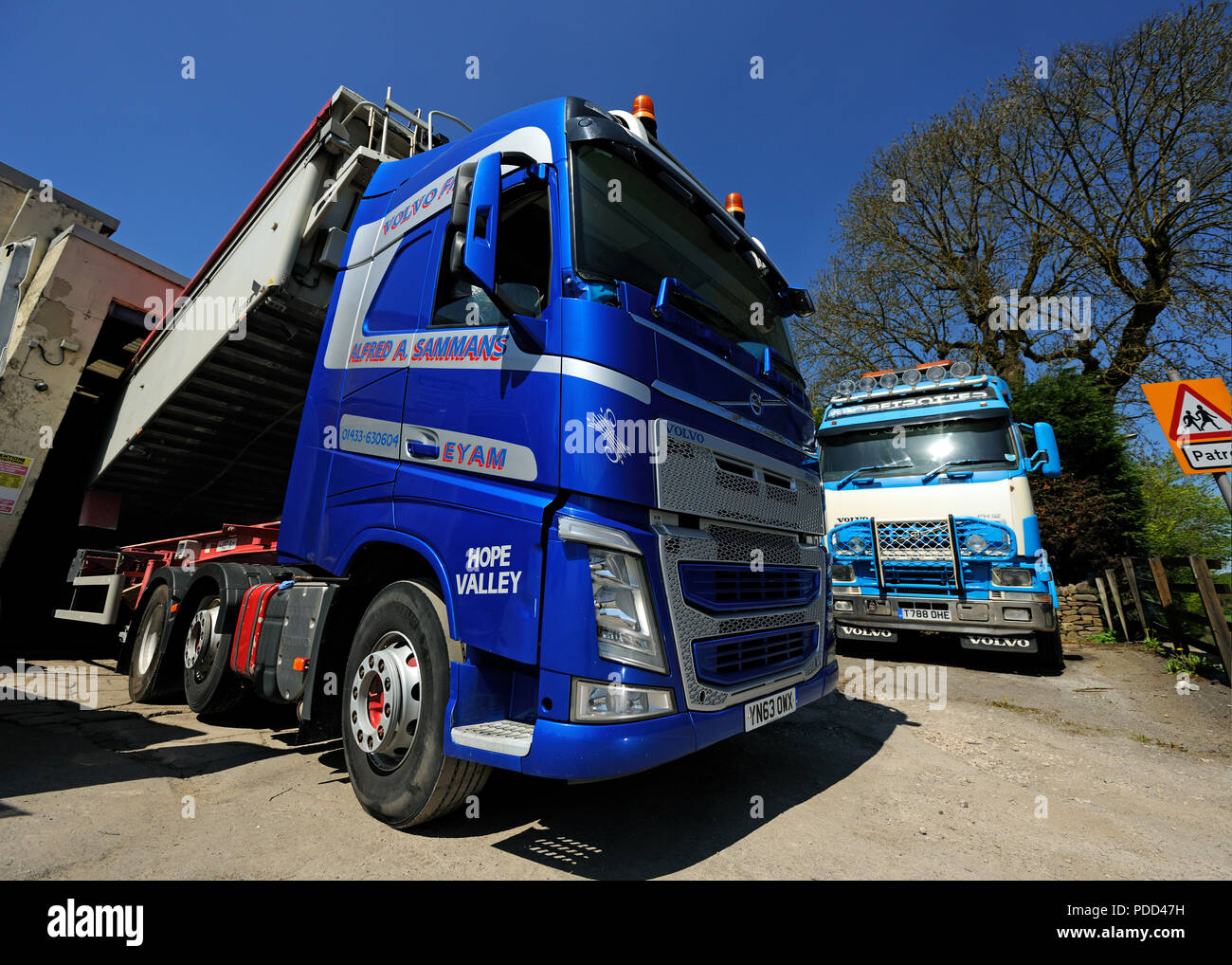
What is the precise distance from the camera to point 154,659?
539 cm

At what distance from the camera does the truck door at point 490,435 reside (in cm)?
249

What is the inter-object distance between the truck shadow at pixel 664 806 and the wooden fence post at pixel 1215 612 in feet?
14.6

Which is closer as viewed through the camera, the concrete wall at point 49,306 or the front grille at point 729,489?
the front grille at point 729,489

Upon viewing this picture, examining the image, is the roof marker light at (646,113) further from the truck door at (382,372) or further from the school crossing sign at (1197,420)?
the school crossing sign at (1197,420)

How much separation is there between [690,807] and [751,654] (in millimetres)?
907

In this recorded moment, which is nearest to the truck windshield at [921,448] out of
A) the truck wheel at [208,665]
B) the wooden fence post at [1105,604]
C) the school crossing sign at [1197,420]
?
the school crossing sign at [1197,420]

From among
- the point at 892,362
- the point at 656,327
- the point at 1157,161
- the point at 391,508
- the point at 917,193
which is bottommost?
the point at 391,508

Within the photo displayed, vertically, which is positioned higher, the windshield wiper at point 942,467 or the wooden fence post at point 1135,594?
the windshield wiper at point 942,467

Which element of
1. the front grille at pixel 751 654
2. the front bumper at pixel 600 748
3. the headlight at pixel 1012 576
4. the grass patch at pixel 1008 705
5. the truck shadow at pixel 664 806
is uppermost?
the headlight at pixel 1012 576

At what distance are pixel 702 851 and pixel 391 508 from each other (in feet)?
6.87

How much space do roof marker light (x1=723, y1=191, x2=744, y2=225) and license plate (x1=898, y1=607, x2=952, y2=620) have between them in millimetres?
5011

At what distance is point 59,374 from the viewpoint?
568 cm
